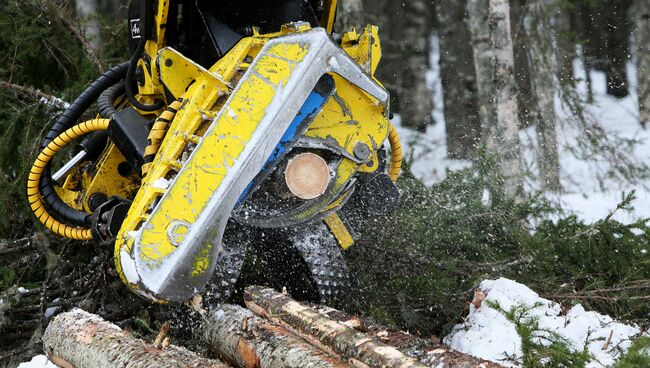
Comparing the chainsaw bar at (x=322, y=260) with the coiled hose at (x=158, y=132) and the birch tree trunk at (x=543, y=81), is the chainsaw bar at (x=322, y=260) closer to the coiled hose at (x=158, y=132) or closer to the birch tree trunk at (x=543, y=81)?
the coiled hose at (x=158, y=132)

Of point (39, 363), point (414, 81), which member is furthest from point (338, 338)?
point (414, 81)

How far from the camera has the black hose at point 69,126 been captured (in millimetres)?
5336

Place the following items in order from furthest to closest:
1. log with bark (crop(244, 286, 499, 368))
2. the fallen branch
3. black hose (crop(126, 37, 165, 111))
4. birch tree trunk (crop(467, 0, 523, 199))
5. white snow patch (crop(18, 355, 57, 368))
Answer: birch tree trunk (crop(467, 0, 523, 199)) < the fallen branch < black hose (crop(126, 37, 165, 111)) < white snow patch (crop(18, 355, 57, 368)) < log with bark (crop(244, 286, 499, 368))

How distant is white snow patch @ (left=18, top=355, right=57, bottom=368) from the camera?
4.57 meters

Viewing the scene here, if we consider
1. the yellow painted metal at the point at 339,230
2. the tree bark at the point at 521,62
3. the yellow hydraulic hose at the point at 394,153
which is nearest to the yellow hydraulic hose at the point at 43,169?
the yellow painted metal at the point at 339,230

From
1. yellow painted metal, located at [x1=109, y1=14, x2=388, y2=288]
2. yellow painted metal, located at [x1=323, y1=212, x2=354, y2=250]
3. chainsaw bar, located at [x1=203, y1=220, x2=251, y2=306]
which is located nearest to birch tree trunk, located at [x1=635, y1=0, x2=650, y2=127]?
yellow painted metal, located at [x1=323, y1=212, x2=354, y2=250]

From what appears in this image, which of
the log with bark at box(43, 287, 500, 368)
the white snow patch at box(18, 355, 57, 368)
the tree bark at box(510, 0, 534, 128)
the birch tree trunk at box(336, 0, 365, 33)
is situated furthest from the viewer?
the tree bark at box(510, 0, 534, 128)

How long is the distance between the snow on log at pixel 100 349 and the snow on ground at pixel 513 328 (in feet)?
4.53

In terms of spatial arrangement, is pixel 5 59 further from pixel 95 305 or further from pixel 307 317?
pixel 307 317

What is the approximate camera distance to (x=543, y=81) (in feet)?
37.3

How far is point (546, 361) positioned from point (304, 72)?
1869 millimetres

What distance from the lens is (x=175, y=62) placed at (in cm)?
493

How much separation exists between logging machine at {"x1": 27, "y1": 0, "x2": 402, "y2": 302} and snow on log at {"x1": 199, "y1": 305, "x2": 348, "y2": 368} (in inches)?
7.7

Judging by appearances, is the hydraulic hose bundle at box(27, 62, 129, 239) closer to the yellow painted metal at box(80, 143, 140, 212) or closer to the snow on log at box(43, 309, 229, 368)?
the yellow painted metal at box(80, 143, 140, 212)
